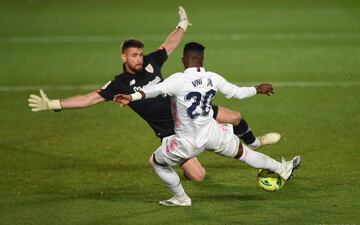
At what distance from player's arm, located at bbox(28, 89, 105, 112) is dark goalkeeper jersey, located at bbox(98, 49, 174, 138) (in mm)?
405

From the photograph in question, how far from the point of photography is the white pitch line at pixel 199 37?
82.3ft

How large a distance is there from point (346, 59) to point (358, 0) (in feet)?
35.0

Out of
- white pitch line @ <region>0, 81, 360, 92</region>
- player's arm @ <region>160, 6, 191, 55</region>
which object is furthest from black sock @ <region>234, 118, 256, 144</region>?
white pitch line @ <region>0, 81, 360, 92</region>

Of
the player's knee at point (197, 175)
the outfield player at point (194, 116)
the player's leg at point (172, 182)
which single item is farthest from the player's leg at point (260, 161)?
the player's knee at point (197, 175)

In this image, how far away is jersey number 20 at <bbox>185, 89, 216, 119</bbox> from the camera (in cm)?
1090

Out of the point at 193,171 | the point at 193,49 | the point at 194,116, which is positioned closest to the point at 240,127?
the point at 193,171

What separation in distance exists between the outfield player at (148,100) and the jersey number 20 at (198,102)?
136 cm

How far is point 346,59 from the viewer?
22078 millimetres

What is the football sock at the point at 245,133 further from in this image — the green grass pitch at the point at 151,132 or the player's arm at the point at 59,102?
the player's arm at the point at 59,102

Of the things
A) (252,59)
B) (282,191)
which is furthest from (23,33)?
(282,191)

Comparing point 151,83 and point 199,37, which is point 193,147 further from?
point 199,37

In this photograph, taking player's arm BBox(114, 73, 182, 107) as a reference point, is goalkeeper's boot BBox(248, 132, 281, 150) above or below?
above

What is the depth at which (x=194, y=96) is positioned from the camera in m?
10.9

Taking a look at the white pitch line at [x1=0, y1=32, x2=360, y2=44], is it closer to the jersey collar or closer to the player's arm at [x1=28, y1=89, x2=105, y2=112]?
the player's arm at [x1=28, y1=89, x2=105, y2=112]
